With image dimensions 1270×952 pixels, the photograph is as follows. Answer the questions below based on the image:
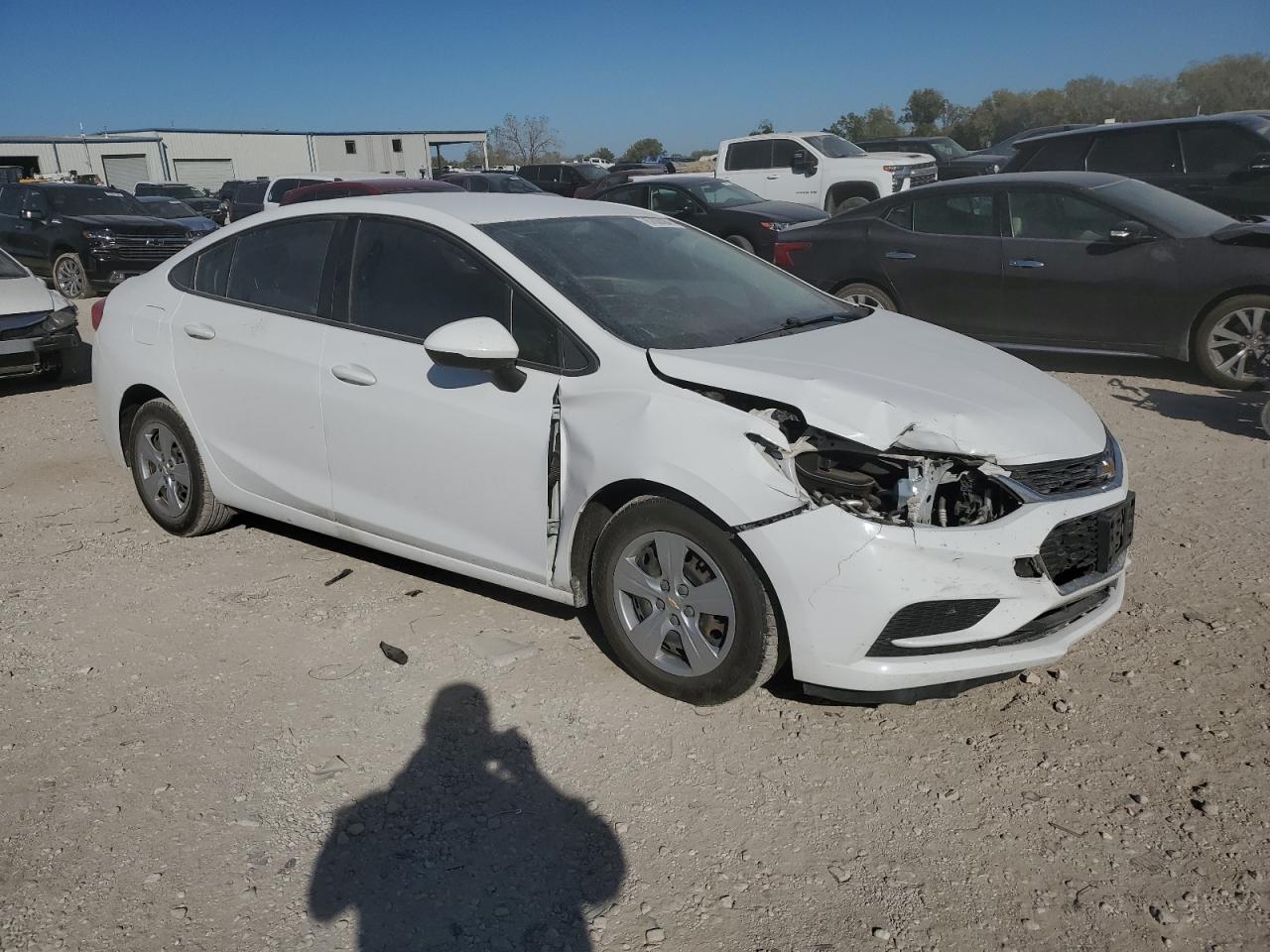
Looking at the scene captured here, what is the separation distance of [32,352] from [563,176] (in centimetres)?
1890

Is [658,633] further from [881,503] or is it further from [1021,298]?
[1021,298]

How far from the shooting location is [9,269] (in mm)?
9344

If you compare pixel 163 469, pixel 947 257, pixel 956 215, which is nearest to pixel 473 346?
pixel 163 469

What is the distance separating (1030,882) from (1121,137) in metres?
10.6

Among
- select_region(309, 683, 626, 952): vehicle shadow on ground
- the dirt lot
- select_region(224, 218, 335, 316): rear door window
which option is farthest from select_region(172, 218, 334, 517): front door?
select_region(309, 683, 626, 952): vehicle shadow on ground

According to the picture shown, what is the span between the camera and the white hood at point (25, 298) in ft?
28.6

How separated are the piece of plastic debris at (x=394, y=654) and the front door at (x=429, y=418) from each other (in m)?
0.41

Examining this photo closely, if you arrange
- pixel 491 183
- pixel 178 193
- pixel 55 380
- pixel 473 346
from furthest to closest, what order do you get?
1. pixel 178 193
2. pixel 491 183
3. pixel 55 380
4. pixel 473 346

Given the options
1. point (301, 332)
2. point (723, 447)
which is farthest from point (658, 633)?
point (301, 332)

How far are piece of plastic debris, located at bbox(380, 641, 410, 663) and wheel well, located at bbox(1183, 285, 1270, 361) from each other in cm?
611

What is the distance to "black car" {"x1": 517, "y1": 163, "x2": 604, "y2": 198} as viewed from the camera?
25609 millimetres

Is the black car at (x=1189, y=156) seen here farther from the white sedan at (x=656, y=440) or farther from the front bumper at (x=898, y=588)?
the front bumper at (x=898, y=588)

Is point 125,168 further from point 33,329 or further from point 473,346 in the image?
point 473,346

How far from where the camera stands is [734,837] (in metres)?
2.89
